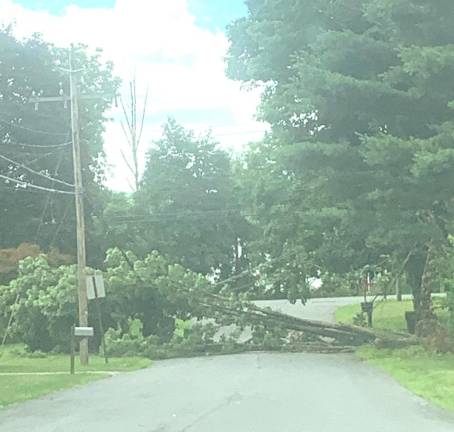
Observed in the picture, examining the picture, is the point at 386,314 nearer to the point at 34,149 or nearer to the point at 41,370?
the point at 34,149

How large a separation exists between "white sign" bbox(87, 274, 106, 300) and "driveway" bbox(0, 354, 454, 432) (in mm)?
5488

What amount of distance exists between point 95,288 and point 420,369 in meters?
10.9

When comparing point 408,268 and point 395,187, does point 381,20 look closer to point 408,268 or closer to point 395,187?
point 395,187

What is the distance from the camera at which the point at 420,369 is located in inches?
748

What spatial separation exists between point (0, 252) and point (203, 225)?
20.9 metres

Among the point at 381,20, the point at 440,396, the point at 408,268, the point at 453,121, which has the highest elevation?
the point at 381,20

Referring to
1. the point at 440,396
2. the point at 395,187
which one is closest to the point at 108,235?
the point at 395,187

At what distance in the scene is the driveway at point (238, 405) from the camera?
11.4 m

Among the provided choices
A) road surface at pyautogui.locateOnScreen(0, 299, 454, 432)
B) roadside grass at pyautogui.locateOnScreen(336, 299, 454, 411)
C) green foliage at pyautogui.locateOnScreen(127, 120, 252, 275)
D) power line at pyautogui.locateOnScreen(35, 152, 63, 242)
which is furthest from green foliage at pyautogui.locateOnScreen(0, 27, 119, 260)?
road surface at pyautogui.locateOnScreen(0, 299, 454, 432)

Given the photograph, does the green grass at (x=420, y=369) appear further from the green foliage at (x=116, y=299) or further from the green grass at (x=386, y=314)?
the green grass at (x=386, y=314)

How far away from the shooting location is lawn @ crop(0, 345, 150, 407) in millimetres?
17333

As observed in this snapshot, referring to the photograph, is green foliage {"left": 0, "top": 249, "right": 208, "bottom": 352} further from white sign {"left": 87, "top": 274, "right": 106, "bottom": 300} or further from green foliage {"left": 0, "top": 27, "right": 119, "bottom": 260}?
green foliage {"left": 0, "top": 27, "right": 119, "bottom": 260}

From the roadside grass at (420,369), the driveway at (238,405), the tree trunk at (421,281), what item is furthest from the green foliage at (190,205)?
the driveway at (238,405)

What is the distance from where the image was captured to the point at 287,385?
16.8m
